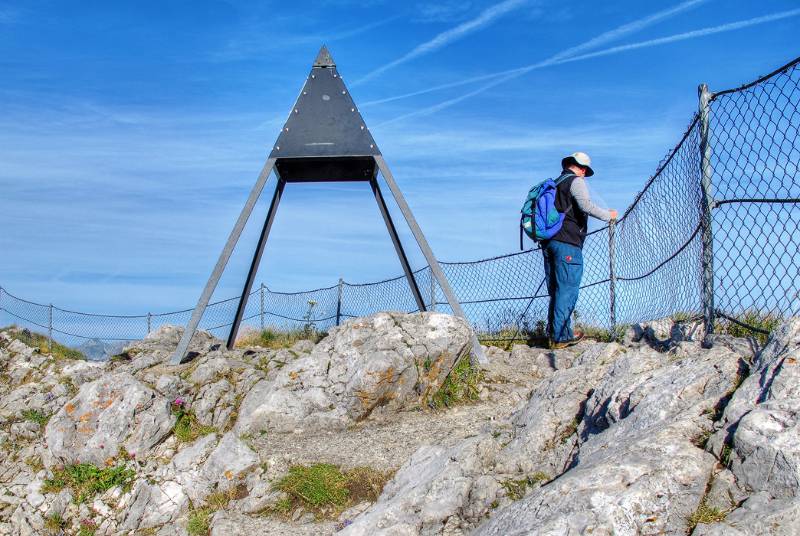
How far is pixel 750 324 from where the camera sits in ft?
17.2

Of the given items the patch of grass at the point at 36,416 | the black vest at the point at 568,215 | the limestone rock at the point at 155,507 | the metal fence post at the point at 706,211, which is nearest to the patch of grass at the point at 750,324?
the metal fence post at the point at 706,211

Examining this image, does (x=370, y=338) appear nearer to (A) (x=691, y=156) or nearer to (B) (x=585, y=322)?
(A) (x=691, y=156)

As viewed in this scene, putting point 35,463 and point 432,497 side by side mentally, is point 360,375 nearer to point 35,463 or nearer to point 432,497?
point 432,497

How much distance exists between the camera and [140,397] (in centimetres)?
692

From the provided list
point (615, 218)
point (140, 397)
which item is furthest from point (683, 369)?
point (140, 397)

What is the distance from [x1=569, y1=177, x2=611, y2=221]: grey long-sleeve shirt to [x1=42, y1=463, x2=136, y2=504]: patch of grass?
5.16 metres

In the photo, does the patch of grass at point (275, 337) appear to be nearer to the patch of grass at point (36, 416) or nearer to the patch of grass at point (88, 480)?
the patch of grass at point (36, 416)

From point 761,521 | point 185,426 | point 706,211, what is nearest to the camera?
point 761,521

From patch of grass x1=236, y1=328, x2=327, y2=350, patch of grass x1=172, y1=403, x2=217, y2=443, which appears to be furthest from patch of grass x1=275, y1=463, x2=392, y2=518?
patch of grass x1=236, y1=328, x2=327, y2=350

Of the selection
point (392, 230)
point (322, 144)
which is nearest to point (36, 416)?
point (322, 144)

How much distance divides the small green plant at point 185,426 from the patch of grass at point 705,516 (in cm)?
447

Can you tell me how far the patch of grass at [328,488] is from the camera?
16.7ft

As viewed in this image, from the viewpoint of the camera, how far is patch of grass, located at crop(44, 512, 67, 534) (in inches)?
243

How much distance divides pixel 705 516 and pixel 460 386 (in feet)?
12.3
